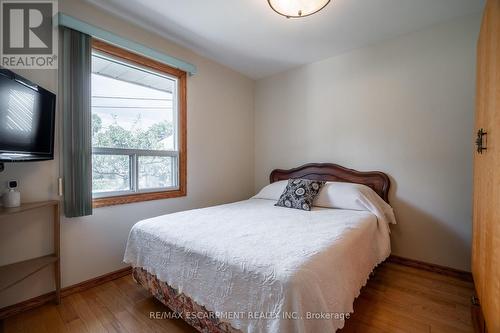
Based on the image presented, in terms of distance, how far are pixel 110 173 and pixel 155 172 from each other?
1.52 feet

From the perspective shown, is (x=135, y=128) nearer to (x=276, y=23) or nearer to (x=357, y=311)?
(x=276, y=23)

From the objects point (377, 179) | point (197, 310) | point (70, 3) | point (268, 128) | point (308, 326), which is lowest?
point (197, 310)

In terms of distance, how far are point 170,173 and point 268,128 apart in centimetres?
168

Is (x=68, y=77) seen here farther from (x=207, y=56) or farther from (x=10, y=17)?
(x=207, y=56)

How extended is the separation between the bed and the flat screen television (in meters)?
0.90

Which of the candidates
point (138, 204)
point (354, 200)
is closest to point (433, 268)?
point (354, 200)

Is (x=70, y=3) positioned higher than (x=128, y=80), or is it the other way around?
(x=70, y=3)

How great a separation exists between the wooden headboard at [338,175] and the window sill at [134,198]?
4.81ft

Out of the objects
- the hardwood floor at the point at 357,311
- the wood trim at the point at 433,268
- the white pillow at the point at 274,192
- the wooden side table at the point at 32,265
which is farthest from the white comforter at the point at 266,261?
the white pillow at the point at 274,192

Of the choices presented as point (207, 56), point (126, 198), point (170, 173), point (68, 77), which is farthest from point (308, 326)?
point (207, 56)

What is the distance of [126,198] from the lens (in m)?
2.22

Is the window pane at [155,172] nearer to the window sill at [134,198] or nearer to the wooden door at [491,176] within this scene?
the window sill at [134,198]

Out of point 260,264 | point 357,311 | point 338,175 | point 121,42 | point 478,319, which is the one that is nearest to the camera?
point 260,264

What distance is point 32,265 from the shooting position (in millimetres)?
1591
